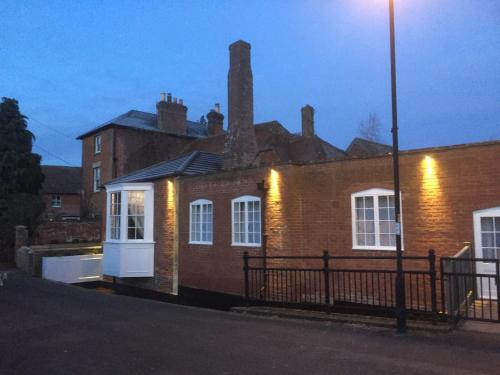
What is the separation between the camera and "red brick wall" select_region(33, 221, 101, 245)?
25.1 m

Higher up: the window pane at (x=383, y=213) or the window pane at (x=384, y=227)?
the window pane at (x=383, y=213)

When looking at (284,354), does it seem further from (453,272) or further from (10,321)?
(10,321)

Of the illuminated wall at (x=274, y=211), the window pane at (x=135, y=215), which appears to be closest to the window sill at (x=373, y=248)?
the illuminated wall at (x=274, y=211)

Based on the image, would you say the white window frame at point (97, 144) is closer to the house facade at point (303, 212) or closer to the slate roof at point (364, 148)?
the house facade at point (303, 212)

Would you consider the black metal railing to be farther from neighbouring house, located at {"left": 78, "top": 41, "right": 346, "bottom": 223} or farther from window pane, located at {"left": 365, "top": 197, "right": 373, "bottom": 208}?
neighbouring house, located at {"left": 78, "top": 41, "right": 346, "bottom": 223}

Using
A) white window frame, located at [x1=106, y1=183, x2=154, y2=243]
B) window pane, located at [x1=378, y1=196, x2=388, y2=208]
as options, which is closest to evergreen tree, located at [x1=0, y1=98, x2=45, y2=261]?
white window frame, located at [x1=106, y1=183, x2=154, y2=243]

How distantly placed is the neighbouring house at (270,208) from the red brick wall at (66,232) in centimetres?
839

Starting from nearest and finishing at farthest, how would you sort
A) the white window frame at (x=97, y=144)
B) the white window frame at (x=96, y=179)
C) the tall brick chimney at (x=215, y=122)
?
the white window frame at (x=96, y=179) → the white window frame at (x=97, y=144) → the tall brick chimney at (x=215, y=122)

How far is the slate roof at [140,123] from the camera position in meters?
30.2

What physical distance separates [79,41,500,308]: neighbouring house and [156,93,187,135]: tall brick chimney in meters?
13.5

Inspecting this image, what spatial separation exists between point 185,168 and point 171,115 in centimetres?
1655

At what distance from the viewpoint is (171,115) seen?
106ft

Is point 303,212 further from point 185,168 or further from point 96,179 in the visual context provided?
point 96,179

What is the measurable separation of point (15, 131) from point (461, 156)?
2539 cm
